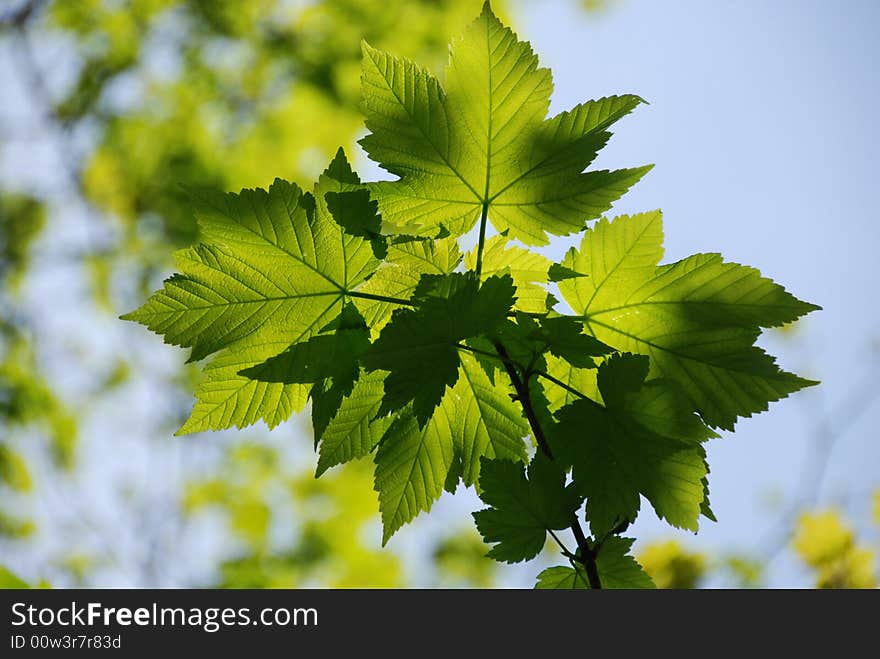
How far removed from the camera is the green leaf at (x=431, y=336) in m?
0.49

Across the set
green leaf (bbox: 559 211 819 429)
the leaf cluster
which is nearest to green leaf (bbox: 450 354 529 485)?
the leaf cluster

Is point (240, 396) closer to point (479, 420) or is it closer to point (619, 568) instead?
point (479, 420)

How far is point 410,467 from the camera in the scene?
606 millimetres

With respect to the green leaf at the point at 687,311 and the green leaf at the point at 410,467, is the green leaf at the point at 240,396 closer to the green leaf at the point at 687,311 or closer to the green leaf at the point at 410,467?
the green leaf at the point at 410,467

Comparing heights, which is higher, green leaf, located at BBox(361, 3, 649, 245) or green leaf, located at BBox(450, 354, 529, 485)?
green leaf, located at BBox(361, 3, 649, 245)

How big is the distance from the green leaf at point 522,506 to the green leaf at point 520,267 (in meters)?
0.15

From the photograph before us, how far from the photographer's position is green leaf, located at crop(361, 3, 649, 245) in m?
0.59

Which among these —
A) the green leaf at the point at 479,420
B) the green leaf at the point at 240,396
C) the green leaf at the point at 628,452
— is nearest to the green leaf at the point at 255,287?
the green leaf at the point at 240,396

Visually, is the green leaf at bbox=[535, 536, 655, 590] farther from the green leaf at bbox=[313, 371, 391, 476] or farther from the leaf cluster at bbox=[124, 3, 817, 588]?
the green leaf at bbox=[313, 371, 391, 476]

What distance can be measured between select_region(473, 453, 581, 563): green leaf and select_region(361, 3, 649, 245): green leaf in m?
0.21

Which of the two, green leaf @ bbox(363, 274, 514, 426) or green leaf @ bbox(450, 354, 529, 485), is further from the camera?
green leaf @ bbox(450, 354, 529, 485)

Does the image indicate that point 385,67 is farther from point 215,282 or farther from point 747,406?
point 747,406

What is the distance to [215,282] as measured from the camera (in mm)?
605
